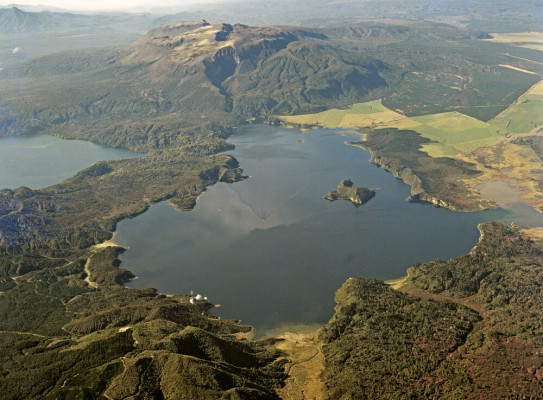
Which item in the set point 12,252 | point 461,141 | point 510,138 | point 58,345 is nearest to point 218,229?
point 12,252

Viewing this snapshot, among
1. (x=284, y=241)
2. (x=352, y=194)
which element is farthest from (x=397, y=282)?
(x=352, y=194)

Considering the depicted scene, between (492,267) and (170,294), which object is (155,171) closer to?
(170,294)

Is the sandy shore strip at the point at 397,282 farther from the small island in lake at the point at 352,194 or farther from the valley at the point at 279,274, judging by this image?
the small island in lake at the point at 352,194

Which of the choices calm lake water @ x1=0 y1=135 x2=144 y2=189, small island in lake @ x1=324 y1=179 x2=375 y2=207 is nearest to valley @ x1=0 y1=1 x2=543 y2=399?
small island in lake @ x1=324 y1=179 x2=375 y2=207

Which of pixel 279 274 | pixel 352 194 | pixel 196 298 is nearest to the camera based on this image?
pixel 196 298

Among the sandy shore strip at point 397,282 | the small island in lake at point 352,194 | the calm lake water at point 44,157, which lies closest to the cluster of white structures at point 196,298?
the sandy shore strip at point 397,282

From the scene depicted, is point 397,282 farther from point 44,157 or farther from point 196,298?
point 44,157
